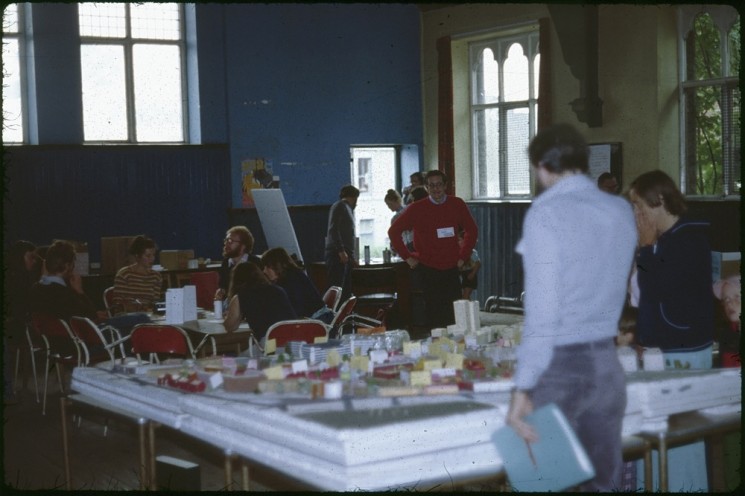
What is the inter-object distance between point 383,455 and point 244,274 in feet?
10.3

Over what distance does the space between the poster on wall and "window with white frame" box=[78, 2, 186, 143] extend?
88 cm

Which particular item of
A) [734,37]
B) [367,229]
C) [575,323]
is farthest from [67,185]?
Result: [575,323]

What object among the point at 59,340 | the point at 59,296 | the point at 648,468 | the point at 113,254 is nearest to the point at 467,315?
the point at 648,468

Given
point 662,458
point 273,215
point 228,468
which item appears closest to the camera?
point 228,468

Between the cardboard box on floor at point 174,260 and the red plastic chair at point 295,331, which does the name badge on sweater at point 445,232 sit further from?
the cardboard box on floor at point 174,260

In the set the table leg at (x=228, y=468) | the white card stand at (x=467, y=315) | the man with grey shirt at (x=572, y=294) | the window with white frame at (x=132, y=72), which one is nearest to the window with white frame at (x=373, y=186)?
the window with white frame at (x=132, y=72)

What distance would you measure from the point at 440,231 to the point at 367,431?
4.55 m

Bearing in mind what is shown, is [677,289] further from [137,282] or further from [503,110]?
[503,110]

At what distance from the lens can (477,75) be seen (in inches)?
480

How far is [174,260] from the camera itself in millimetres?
10023

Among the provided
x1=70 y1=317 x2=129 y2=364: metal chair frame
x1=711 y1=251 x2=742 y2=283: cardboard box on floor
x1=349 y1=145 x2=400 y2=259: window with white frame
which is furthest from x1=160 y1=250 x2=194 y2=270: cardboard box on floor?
x1=711 y1=251 x2=742 y2=283: cardboard box on floor

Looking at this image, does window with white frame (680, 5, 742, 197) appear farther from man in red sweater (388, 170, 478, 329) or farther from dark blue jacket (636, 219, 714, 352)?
dark blue jacket (636, 219, 714, 352)

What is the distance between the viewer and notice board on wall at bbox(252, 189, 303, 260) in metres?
10.6

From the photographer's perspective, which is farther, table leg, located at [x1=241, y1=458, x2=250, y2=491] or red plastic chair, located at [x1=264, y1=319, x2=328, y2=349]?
red plastic chair, located at [x1=264, y1=319, x2=328, y2=349]
